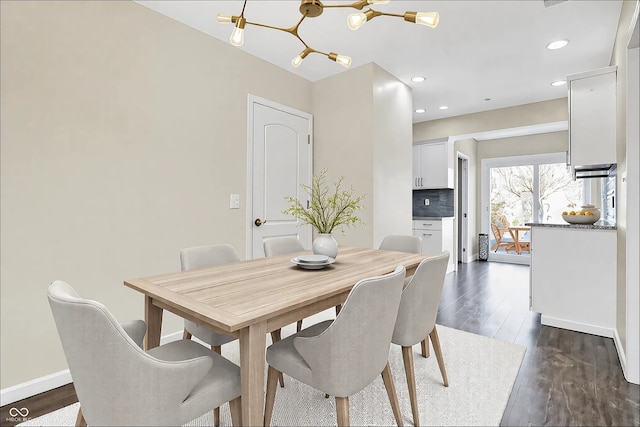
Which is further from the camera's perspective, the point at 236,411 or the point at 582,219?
the point at 582,219

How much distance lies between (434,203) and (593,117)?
2860 mm

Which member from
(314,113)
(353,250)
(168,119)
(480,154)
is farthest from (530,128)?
(168,119)

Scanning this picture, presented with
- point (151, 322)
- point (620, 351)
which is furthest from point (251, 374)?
point (620, 351)

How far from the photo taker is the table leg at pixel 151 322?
5.03 ft

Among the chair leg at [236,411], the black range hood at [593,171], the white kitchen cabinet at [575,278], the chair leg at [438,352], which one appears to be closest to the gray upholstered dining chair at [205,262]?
the chair leg at [236,411]

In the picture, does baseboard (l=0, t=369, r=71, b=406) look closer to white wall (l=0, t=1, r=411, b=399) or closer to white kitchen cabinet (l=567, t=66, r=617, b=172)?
white wall (l=0, t=1, r=411, b=399)

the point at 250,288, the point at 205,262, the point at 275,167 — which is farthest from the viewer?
the point at 275,167

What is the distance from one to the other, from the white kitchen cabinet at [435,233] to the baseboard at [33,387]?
4551mm

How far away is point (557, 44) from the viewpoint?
302 cm

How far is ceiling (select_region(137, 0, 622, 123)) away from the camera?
2505mm

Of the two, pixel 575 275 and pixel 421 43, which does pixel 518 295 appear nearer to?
pixel 575 275

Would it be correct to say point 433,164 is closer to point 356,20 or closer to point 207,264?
point 356,20

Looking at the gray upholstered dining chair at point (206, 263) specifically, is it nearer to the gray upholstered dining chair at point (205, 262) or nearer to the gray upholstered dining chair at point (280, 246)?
the gray upholstered dining chair at point (205, 262)

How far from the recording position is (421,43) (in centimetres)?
304
